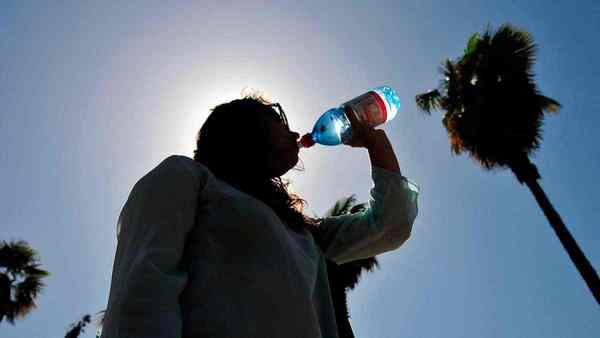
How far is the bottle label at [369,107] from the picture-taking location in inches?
124

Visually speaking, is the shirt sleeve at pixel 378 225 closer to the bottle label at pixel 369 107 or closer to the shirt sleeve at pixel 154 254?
the shirt sleeve at pixel 154 254

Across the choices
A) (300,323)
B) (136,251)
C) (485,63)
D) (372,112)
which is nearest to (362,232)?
(300,323)

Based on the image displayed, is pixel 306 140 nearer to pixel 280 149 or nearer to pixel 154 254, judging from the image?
pixel 280 149

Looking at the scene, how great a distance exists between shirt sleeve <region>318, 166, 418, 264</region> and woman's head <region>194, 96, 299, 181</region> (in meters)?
0.35

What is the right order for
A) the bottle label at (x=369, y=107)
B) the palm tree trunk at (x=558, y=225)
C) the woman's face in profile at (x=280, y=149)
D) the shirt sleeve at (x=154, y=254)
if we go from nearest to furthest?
1. the shirt sleeve at (x=154, y=254)
2. the woman's face in profile at (x=280, y=149)
3. the bottle label at (x=369, y=107)
4. the palm tree trunk at (x=558, y=225)

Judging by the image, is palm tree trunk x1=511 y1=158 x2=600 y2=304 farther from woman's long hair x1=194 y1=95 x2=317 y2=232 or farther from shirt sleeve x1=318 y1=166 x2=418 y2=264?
woman's long hair x1=194 y1=95 x2=317 y2=232

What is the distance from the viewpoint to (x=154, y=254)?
119 cm

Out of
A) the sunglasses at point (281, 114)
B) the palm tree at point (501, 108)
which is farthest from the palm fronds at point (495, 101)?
the sunglasses at point (281, 114)

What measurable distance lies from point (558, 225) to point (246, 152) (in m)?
9.03

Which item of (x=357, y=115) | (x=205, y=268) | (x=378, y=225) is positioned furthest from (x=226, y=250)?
(x=357, y=115)

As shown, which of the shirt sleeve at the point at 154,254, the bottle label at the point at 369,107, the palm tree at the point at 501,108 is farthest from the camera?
the palm tree at the point at 501,108

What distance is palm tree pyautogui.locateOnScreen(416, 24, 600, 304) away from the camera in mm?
9664

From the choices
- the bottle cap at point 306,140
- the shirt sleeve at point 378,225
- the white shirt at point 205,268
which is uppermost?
the bottle cap at point 306,140

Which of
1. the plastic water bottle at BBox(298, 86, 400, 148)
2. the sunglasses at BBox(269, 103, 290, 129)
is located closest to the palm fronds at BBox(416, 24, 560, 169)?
the plastic water bottle at BBox(298, 86, 400, 148)
